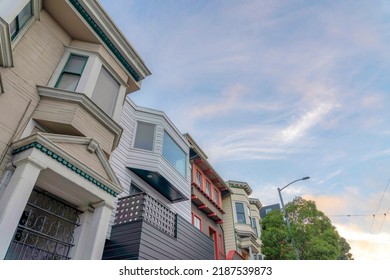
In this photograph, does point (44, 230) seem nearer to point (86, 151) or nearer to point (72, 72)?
point (86, 151)

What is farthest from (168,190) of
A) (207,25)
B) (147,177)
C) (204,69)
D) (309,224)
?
(309,224)

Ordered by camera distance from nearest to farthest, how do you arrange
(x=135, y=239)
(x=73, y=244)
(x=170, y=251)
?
(x=73, y=244) → (x=135, y=239) → (x=170, y=251)

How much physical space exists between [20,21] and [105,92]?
8.46 ft

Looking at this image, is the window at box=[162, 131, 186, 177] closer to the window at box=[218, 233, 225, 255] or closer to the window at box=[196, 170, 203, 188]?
the window at box=[196, 170, 203, 188]

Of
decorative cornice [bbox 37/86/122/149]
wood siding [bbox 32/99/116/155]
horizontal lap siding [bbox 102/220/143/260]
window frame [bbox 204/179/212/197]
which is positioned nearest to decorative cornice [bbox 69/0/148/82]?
decorative cornice [bbox 37/86/122/149]

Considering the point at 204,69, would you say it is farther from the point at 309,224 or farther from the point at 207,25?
the point at 309,224

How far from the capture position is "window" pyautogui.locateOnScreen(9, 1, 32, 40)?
576cm

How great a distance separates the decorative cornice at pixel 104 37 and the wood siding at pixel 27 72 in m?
0.80

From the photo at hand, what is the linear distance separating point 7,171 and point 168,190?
22.9 feet

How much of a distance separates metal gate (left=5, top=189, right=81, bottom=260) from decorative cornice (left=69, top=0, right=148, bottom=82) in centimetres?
504

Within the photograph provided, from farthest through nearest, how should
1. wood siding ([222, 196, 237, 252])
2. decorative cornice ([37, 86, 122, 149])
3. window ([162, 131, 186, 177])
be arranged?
wood siding ([222, 196, 237, 252]), window ([162, 131, 186, 177]), decorative cornice ([37, 86, 122, 149])

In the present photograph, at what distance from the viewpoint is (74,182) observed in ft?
17.3

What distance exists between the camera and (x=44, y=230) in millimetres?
5398
